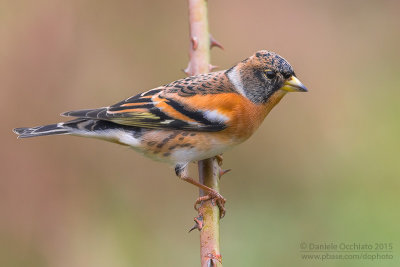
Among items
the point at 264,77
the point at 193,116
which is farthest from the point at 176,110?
the point at 264,77

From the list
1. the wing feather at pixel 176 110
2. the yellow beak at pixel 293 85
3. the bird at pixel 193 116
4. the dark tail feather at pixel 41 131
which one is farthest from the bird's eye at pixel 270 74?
the dark tail feather at pixel 41 131

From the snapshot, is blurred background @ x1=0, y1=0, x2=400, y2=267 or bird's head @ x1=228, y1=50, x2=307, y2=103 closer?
bird's head @ x1=228, y1=50, x2=307, y2=103

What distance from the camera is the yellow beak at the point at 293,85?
12.3ft

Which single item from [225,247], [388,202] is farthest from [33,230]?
[388,202]

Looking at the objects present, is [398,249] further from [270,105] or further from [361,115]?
[361,115]

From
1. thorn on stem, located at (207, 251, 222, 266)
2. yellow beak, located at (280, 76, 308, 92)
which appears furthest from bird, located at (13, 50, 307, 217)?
thorn on stem, located at (207, 251, 222, 266)

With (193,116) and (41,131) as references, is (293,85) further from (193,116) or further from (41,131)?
(41,131)

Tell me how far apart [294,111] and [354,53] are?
1158 millimetres

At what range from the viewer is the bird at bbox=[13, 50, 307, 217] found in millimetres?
3838

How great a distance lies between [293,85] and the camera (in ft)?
12.5

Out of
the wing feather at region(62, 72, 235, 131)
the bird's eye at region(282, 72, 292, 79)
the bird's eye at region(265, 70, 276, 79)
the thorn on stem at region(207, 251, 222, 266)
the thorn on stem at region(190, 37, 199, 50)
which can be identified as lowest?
the thorn on stem at region(207, 251, 222, 266)

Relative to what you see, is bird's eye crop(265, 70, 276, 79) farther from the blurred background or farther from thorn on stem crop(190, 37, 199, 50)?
the blurred background

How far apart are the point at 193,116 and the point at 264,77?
60cm

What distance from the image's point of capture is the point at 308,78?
6.06m
